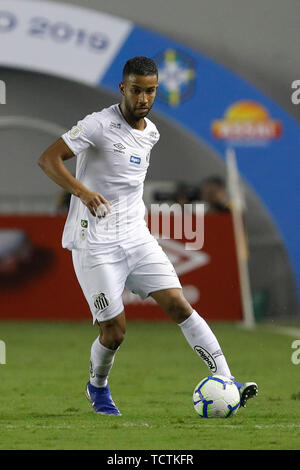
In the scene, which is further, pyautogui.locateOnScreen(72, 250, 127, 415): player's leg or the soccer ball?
pyautogui.locateOnScreen(72, 250, 127, 415): player's leg

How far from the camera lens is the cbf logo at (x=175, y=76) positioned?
17969 mm

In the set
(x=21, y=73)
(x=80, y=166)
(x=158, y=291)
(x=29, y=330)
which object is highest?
(x=21, y=73)

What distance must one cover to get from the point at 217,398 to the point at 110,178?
63.6 inches

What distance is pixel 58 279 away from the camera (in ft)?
52.8

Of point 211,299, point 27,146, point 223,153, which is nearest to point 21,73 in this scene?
point 27,146

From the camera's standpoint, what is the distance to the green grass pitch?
636cm

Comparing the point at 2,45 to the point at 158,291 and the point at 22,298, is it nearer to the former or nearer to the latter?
the point at 22,298

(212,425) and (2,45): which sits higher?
(2,45)

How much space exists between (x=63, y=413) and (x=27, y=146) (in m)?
13.0

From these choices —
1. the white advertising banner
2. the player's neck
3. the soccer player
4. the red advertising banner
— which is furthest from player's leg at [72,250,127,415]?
the white advertising banner

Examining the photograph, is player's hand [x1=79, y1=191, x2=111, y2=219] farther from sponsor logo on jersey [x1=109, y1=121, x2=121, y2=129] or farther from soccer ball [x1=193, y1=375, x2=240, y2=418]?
soccer ball [x1=193, y1=375, x2=240, y2=418]

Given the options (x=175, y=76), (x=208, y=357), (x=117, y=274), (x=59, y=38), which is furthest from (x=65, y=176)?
(x=175, y=76)

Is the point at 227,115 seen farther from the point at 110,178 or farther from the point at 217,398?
the point at 217,398

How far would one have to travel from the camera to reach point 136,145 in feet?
24.4
